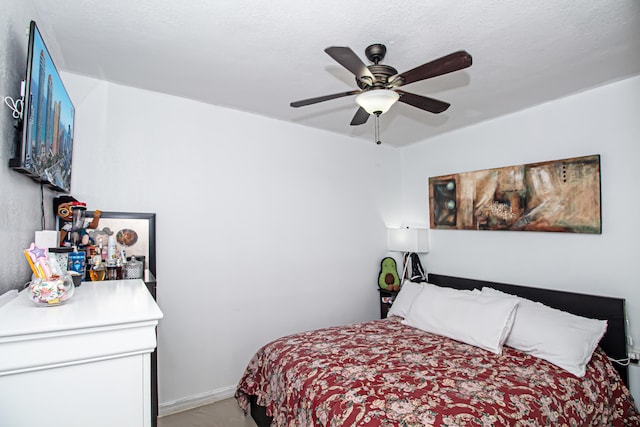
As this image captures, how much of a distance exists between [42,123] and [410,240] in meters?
3.46

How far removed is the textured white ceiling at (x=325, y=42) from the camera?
1.73 metres

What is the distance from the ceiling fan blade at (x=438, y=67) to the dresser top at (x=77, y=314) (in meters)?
1.57

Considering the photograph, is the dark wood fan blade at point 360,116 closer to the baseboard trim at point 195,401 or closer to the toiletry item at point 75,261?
the toiletry item at point 75,261

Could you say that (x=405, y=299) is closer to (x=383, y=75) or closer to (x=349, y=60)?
(x=383, y=75)

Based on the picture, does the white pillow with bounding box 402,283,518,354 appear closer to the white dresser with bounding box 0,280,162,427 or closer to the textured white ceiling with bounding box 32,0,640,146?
the textured white ceiling with bounding box 32,0,640,146

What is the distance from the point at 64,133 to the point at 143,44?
0.70 m

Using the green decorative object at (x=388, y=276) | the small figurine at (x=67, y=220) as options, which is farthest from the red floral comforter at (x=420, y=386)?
the small figurine at (x=67, y=220)

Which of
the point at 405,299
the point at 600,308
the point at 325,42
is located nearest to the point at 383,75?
the point at 325,42

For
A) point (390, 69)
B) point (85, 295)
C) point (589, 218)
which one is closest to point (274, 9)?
point (390, 69)

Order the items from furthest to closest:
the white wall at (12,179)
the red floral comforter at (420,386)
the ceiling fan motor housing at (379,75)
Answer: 1. the ceiling fan motor housing at (379,75)
2. the red floral comforter at (420,386)
3. the white wall at (12,179)

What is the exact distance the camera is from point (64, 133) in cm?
196

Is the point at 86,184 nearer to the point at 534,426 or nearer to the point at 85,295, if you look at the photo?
the point at 85,295

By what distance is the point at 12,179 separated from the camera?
1323 mm

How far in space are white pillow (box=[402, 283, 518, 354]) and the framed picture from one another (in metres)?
2.31
